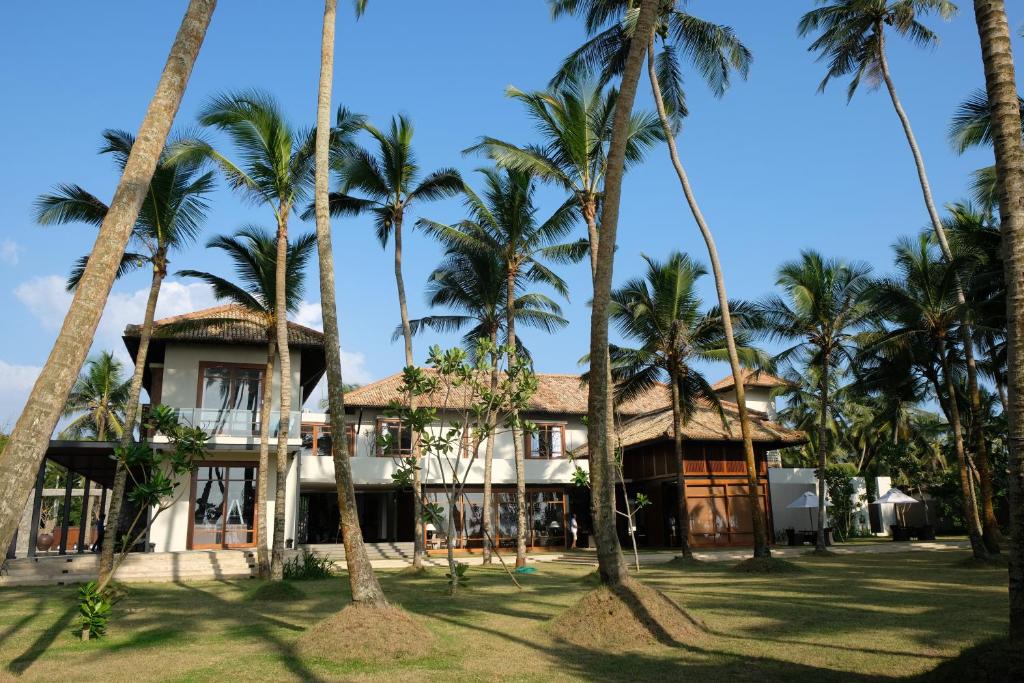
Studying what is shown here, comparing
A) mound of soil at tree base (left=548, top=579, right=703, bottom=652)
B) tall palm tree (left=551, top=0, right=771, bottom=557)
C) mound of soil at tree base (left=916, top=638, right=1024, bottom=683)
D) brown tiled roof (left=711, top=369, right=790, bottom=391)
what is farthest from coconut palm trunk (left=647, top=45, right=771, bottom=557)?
brown tiled roof (left=711, top=369, right=790, bottom=391)

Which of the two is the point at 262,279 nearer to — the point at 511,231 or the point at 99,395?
the point at 511,231

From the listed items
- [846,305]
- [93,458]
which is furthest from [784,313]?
[93,458]

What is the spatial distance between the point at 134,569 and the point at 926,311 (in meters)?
20.9

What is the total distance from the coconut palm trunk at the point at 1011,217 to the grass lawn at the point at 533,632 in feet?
5.97

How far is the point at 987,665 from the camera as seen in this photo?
17.2 feet

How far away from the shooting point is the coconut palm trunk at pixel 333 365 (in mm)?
8367

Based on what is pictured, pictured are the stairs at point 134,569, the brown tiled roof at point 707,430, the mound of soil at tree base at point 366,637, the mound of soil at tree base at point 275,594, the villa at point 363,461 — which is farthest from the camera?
the brown tiled roof at point 707,430

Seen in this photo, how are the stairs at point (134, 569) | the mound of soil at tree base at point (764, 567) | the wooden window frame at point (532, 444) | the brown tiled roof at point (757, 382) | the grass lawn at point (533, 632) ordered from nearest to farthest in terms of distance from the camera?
the grass lawn at point (533, 632), the mound of soil at tree base at point (764, 567), the stairs at point (134, 569), the wooden window frame at point (532, 444), the brown tiled roof at point (757, 382)

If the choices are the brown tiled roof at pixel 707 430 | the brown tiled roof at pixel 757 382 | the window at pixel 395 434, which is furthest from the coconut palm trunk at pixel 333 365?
the brown tiled roof at pixel 757 382

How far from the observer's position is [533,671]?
7.12 m

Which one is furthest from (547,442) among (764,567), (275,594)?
(275,594)

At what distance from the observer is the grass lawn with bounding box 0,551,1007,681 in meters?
7.09

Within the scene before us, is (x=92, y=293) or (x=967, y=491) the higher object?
(x=92, y=293)

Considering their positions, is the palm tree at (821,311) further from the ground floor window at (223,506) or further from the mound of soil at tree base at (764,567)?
the ground floor window at (223,506)
